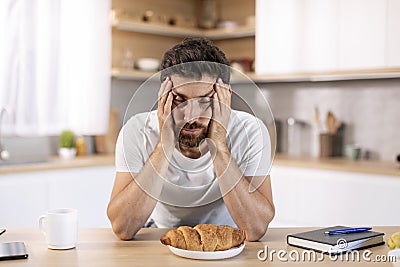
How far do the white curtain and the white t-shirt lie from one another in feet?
6.98

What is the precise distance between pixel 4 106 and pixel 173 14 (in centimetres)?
169

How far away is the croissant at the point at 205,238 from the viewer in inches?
66.5

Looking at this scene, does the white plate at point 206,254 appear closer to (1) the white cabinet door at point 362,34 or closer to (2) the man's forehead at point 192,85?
(2) the man's forehead at point 192,85

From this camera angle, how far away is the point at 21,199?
143 inches

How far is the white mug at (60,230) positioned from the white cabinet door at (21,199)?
6.11 feet

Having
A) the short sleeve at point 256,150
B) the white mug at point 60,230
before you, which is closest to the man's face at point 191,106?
the short sleeve at point 256,150

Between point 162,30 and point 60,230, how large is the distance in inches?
123

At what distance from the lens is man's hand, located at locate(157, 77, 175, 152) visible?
1.92 m

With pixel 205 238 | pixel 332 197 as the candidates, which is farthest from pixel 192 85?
pixel 332 197

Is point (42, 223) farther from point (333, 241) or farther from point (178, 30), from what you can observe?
point (178, 30)

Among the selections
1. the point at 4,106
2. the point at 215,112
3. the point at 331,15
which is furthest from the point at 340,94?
the point at 215,112

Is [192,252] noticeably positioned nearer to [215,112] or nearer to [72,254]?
[72,254]

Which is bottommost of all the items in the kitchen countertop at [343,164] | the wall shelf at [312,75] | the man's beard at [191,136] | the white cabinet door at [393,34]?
the kitchen countertop at [343,164]

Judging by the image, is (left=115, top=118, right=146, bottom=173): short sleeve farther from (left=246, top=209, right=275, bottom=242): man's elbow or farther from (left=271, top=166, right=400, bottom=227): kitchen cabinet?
(left=271, top=166, right=400, bottom=227): kitchen cabinet
